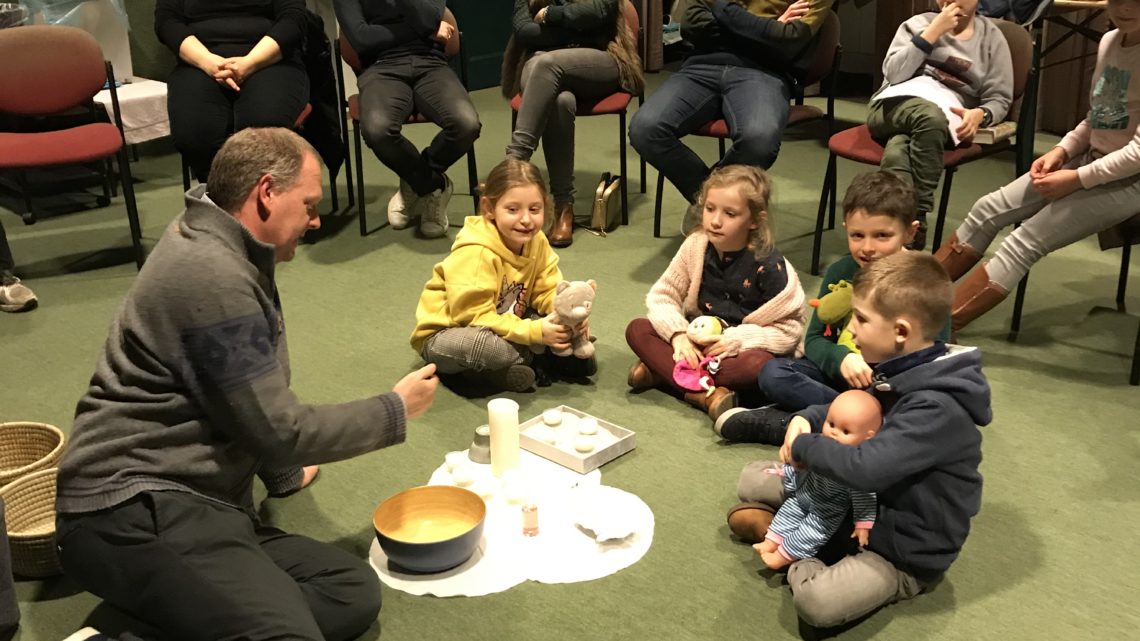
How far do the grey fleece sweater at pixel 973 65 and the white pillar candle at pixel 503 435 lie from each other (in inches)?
78.6

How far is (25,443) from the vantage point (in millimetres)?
2520

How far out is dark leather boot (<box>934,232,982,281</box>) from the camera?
11.1 ft

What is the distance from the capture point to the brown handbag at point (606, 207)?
4.27 m

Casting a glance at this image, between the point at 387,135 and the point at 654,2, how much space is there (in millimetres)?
3617

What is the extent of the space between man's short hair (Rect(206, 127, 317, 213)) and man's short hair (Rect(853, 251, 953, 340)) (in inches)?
42.4

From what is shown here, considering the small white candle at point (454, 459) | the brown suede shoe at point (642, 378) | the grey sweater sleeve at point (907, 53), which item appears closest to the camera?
the small white candle at point (454, 459)

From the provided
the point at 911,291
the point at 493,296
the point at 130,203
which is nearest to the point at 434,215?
the point at 130,203

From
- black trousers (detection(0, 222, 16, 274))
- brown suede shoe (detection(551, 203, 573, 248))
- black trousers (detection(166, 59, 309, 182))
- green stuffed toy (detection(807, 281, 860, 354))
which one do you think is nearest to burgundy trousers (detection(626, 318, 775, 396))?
green stuffed toy (detection(807, 281, 860, 354))

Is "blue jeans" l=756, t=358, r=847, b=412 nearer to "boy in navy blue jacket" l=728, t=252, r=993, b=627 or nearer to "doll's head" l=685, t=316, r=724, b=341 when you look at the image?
"doll's head" l=685, t=316, r=724, b=341

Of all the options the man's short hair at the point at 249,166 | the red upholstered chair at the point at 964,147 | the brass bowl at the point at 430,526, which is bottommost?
the brass bowl at the point at 430,526

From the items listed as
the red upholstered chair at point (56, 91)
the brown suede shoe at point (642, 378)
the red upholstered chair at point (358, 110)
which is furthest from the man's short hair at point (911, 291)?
the red upholstered chair at point (56, 91)

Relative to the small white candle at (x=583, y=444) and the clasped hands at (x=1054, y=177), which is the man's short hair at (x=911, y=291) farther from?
the clasped hands at (x=1054, y=177)

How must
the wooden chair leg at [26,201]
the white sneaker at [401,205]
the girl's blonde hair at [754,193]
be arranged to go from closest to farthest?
the girl's blonde hair at [754,193] < the white sneaker at [401,205] < the wooden chair leg at [26,201]

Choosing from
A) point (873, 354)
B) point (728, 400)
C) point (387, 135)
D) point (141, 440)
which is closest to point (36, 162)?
point (387, 135)
